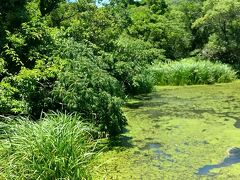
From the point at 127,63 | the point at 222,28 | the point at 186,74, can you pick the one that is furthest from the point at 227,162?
the point at 222,28

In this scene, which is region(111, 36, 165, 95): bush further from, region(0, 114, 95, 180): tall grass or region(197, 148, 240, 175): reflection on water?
region(0, 114, 95, 180): tall grass

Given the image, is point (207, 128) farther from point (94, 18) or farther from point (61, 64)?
point (94, 18)

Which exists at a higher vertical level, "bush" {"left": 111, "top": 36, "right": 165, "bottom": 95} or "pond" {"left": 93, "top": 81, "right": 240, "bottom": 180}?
"bush" {"left": 111, "top": 36, "right": 165, "bottom": 95}

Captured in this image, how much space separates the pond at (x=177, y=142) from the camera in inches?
234

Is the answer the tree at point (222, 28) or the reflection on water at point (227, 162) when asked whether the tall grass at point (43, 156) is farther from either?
the tree at point (222, 28)

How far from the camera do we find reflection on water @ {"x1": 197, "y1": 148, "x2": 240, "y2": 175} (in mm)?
6005

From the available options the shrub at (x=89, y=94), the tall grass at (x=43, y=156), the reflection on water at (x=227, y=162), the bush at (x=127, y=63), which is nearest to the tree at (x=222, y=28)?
the bush at (x=127, y=63)

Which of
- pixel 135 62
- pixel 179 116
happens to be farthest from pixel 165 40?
pixel 179 116

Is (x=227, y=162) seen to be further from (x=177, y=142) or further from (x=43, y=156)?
(x=43, y=156)

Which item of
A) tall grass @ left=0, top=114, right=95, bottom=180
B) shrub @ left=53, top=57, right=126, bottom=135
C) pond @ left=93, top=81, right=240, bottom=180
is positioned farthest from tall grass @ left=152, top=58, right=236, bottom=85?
tall grass @ left=0, top=114, right=95, bottom=180

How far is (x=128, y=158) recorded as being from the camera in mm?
6602

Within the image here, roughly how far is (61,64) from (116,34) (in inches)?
199

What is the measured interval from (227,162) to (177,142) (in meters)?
1.41

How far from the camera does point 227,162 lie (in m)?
6.36
